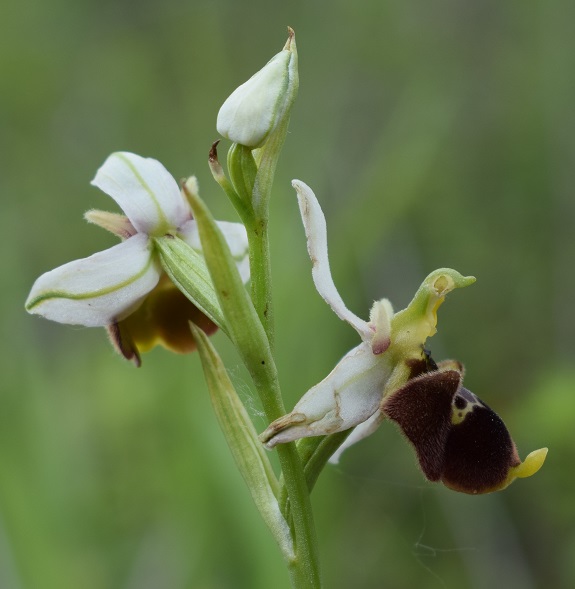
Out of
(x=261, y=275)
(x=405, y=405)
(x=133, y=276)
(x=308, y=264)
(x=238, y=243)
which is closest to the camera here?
(x=405, y=405)

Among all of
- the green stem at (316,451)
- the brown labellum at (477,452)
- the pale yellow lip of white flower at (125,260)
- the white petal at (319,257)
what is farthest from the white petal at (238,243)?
the brown labellum at (477,452)

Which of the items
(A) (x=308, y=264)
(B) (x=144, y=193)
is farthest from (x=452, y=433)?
(A) (x=308, y=264)

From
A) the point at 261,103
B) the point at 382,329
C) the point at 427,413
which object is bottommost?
the point at 427,413

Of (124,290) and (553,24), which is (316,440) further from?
(553,24)

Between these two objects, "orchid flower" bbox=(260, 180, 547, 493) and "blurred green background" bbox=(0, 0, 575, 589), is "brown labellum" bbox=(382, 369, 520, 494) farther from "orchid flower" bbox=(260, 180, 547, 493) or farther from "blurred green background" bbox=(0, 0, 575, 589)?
"blurred green background" bbox=(0, 0, 575, 589)

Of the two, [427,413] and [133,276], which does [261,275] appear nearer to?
[133,276]

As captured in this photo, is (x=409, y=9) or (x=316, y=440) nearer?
(x=316, y=440)

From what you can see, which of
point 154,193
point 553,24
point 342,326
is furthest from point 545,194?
point 154,193

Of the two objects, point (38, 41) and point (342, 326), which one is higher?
point (38, 41)
